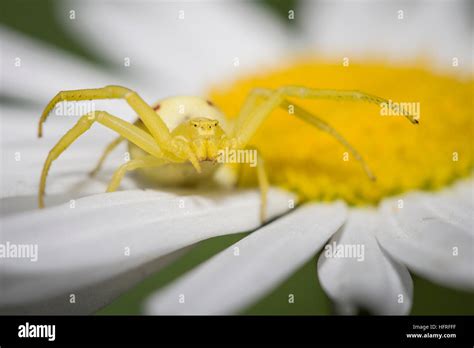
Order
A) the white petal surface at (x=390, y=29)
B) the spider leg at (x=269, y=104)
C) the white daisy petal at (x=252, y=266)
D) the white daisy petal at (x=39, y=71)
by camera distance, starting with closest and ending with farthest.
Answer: the white daisy petal at (x=252, y=266), the spider leg at (x=269, y=104), the white daisy petal at (x=39, y=71), the white petal surface at (x=390, y=29)

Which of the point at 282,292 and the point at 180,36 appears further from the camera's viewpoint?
the point at 180,36

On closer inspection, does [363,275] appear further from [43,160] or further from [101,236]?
[43,160]

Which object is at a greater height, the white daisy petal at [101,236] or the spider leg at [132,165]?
the spider leg at [132,165]

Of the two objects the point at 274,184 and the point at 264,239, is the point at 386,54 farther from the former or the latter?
the point at 264,239

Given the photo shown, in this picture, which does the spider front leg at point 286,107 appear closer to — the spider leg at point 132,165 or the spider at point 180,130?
the spider at point 180,130

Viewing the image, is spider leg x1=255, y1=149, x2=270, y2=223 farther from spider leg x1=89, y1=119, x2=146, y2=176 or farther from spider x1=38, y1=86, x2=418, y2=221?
spider leg x1=89, y1=119, x2=146, y2=176

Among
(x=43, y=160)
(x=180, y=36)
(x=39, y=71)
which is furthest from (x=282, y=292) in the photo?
(x=180, y=36)

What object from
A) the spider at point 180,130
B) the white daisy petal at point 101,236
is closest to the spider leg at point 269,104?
the spider at point 180,130
